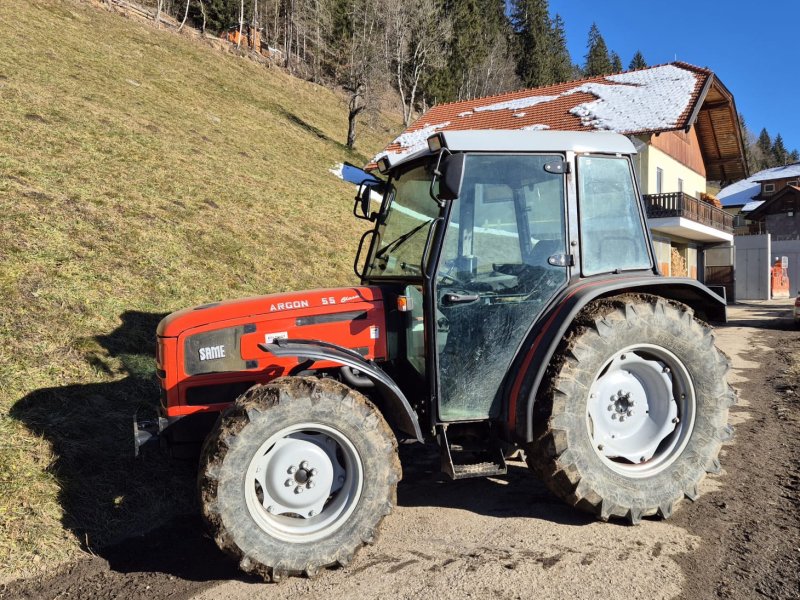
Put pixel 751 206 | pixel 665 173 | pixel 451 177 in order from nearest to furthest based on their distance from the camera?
pixel 451 177
pixel 665 173
pixel 751 206

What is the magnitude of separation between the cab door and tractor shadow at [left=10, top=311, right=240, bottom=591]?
1.65 meters

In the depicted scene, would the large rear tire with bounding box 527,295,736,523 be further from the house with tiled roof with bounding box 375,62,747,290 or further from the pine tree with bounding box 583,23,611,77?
the pine tree with bounding box 583,23,611,77

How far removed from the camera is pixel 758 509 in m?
3.61

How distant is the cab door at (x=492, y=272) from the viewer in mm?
3410

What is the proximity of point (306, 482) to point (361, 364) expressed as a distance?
69 centimetres

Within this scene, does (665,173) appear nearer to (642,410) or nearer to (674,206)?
(674,206)

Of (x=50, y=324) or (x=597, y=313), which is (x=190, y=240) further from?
(x=597, y=313)

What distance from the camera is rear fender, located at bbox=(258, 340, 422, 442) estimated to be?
3.11 meters

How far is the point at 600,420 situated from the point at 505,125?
19.2 meters

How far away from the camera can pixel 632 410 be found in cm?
368

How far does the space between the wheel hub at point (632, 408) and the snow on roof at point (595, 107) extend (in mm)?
16522

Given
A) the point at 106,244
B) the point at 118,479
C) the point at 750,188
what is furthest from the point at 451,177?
the point at 750,188

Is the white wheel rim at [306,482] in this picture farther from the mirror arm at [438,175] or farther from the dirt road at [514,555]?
the mirror arm at [438,175]

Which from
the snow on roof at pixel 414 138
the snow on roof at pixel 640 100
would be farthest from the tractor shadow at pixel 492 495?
the snow on roof at pixel 414 138
